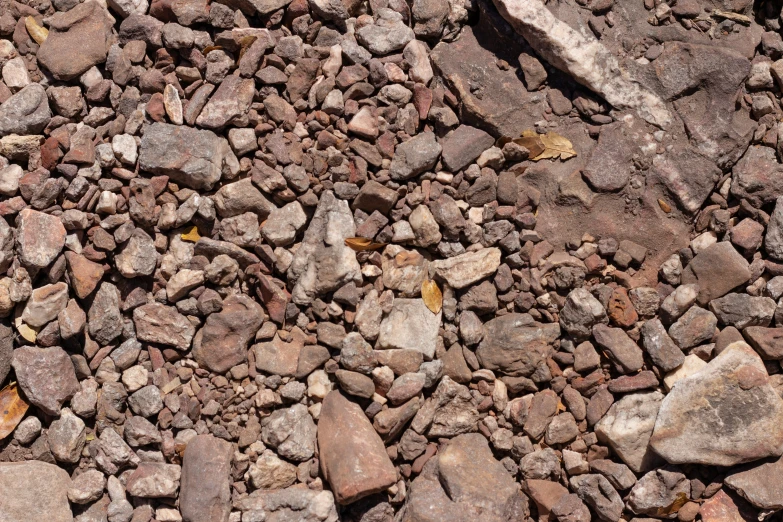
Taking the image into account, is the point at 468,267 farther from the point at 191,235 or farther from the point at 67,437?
the point at 67,437

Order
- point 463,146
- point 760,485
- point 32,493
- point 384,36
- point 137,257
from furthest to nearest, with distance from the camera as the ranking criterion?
point 384,36
point 463,146
point 137,257
point 32,493
point 760,485

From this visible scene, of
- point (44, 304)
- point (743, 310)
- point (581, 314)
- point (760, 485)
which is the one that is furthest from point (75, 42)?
point (760, 485)

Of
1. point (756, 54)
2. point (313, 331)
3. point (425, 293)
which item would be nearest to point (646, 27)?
point (756, 54)

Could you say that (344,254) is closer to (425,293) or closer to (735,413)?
(425,293)

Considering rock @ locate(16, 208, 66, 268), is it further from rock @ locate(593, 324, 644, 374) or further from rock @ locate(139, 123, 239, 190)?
rock @ locate(593, 324, 644, 374)

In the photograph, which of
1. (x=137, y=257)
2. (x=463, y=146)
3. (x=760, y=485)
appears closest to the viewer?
(x=760, y=485)
